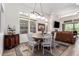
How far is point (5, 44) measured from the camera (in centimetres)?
463

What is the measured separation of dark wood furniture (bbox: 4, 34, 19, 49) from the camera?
4.65m

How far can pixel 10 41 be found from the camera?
186 inches

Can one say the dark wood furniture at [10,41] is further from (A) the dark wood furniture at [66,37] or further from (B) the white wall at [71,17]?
(A) the dark wood furniture at [66,37]

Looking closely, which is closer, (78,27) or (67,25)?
(78,27)

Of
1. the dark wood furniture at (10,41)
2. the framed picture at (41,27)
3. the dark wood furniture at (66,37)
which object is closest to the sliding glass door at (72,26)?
the framed picture at (41,27)

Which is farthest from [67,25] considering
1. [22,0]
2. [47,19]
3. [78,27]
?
[22,0]

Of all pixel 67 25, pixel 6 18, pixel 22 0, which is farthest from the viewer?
pixel 6 18

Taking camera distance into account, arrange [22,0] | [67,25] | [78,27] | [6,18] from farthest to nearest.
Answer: [6,18]
[67,25]
[78,27]
[22,0]

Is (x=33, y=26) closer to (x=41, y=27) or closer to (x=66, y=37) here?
(x=41, y=27)

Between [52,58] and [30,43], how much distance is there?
1.52 m

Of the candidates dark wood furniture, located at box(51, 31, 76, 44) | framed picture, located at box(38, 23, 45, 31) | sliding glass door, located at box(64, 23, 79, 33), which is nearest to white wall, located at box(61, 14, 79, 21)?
sliding glass door, located at box(64, 23, 79, 33)

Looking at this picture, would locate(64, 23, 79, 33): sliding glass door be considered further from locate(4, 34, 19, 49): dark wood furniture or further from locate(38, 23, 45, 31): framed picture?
locate(4, 34, 19, 49): dark wood furniture

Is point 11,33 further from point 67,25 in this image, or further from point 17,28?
point 67,25

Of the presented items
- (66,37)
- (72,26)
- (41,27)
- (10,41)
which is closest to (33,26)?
(41,27)
